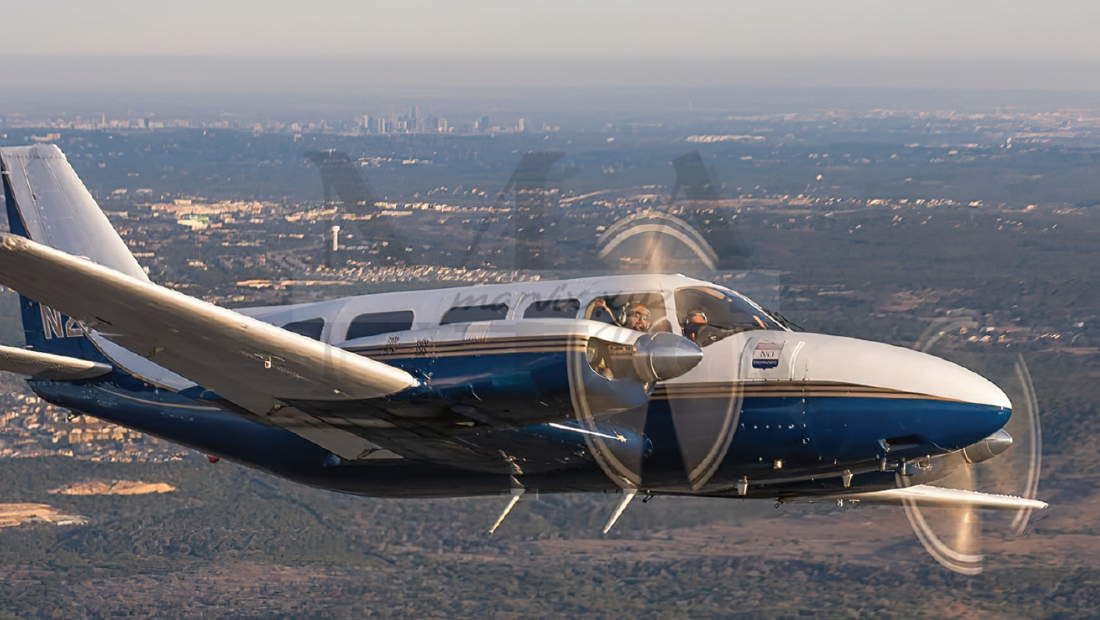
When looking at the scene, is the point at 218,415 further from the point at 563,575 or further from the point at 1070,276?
the point at 1070,276

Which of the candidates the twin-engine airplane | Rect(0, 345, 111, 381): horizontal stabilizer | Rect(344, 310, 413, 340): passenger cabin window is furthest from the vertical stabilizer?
Rect(344, 310, 413, 340): passenger cabin window

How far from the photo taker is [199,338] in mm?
16641

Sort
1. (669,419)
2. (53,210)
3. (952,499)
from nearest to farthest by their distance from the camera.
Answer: (669,419), (952,499), (53,210)

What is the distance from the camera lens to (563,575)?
64562 mm

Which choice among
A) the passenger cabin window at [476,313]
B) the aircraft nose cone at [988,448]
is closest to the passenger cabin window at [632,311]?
the passenger cabin window at [476,313]

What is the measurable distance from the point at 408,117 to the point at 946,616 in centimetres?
5090

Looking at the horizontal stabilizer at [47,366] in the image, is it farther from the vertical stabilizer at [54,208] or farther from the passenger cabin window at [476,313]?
the passenger cabin window at [476,313]

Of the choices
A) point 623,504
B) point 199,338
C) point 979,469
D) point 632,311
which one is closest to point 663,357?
point 632,311

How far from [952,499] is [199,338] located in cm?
1649

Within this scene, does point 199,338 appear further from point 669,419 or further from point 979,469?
point 979,469

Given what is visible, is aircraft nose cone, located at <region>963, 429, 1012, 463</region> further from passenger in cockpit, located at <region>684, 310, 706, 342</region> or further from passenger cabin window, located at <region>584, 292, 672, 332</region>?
passenger cabin window, located at <region>584, 292, 672, 332</region>

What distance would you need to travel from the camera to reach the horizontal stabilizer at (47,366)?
861 inches

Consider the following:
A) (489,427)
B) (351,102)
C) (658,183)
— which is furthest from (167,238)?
(489,427)

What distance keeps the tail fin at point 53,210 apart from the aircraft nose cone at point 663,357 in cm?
1484
